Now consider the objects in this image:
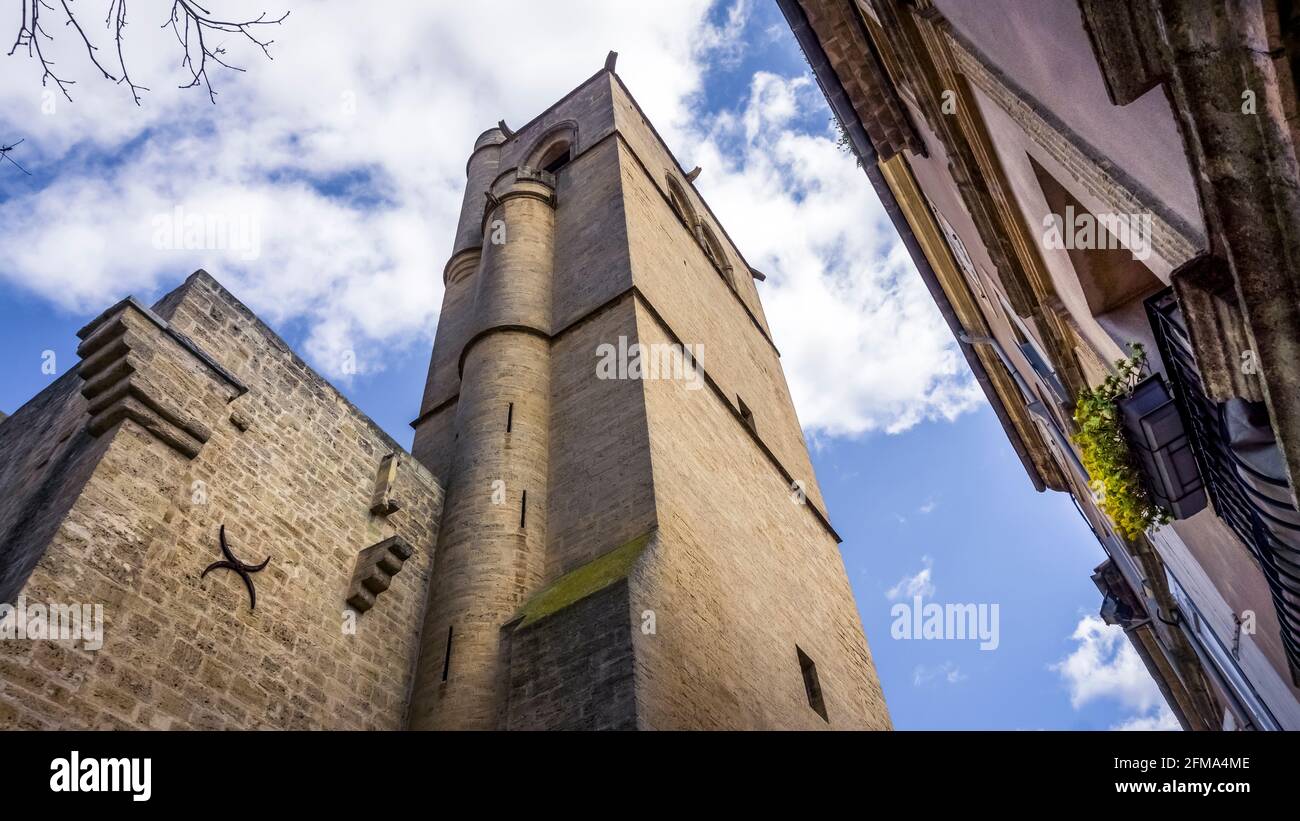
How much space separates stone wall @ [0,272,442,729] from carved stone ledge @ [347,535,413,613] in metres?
0.10

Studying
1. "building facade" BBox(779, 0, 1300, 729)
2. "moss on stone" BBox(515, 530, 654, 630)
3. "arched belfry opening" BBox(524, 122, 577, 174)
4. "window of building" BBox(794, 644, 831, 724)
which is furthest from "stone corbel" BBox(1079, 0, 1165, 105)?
"arched belfry opening" BBox(524, 122, 577, 174)

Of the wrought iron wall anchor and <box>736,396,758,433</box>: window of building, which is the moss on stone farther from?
<box>736,396,758,433</box>: window of building

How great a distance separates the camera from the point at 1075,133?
475cm

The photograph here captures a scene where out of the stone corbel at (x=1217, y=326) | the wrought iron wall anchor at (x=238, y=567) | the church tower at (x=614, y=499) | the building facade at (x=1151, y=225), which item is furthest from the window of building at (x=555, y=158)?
the stone corbel at (x=1217, y=326)

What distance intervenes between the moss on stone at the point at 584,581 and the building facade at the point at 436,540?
1.8 inches

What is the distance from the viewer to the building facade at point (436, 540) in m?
5.54

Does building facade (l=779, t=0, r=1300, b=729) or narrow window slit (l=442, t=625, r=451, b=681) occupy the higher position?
building facade (l=779, t=0, r=1300, b=729)

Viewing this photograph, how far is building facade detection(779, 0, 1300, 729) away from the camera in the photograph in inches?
115

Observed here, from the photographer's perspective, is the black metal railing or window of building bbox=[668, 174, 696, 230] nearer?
the black metal railing

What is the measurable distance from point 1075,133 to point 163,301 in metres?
7.37

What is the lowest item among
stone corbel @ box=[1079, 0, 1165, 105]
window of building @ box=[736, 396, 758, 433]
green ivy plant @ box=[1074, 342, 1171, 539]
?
green ivy plant @ box=[1074, 342, 1171, 539]

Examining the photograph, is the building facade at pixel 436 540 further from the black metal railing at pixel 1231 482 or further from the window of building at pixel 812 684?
the black metal railing at pixel 1231 482
